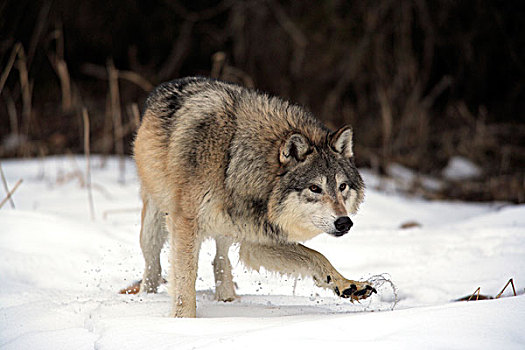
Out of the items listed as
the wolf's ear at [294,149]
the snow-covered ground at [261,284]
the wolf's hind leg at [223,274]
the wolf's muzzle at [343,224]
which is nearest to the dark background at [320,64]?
the snow-covered ground at [261,284]

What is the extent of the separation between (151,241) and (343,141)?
185 cm

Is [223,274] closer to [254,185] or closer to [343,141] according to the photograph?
[254,185]

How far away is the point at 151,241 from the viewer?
181 inches

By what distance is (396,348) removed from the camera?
7.85ft

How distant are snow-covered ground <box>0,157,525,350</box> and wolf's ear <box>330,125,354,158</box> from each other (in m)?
1.13

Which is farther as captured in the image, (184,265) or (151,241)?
(151,241)

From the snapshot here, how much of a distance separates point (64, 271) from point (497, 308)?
3.70 meters

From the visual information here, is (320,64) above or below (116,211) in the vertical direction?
above

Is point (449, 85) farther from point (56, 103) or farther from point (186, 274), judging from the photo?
point (186, 274)

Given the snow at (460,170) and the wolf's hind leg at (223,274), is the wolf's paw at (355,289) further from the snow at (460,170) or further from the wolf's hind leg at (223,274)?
the snow at (460,170)

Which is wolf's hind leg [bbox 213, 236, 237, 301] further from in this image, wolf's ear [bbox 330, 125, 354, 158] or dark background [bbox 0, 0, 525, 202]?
dark background [bbox 0, 0, 525, 202]

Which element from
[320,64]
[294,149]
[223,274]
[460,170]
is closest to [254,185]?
[294,149]

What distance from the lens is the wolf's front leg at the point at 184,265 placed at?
12.4 ft

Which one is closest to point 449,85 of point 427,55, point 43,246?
point 427,55
